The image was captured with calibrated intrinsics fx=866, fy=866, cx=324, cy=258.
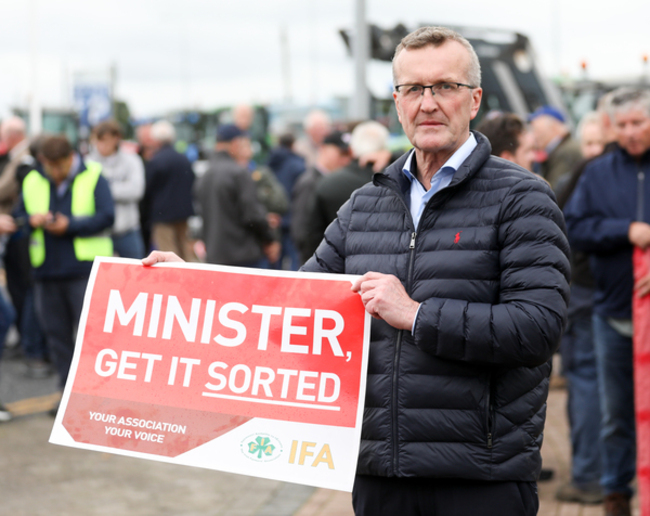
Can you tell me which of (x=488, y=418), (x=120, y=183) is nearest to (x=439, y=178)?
(x=488, y=418)

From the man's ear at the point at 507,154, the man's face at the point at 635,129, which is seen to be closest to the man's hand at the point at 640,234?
the man's face at the point at 635,129

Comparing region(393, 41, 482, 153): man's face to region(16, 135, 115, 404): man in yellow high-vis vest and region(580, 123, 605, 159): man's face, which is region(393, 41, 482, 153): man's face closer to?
region(580, 123, 605, 159): man's face

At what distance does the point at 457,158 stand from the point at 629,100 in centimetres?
217

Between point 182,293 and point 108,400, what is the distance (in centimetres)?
42

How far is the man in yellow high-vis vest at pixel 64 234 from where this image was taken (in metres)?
6.70

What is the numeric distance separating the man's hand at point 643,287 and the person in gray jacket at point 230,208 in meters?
4.53

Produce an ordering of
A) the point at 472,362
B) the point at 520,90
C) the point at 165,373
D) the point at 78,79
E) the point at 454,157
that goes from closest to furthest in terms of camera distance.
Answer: the point at 472,362 < the point at 454,157 < the point at 165,373 < the point at 520,90 < the point at 78,79

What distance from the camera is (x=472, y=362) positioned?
7.74 ft

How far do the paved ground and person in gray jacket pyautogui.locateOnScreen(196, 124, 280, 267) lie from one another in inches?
103

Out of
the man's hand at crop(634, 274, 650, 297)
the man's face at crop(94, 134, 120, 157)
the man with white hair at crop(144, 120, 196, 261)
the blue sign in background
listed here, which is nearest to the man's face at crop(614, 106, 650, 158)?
the man's hand at crop(634, 274, 650, 297)

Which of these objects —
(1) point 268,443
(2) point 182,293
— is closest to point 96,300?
(2) point 182,293

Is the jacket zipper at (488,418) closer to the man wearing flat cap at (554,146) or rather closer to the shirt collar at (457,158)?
the shirt collar at (457,158)

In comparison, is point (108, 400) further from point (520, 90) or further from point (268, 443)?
point (520, 90)

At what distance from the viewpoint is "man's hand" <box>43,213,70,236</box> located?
21.8ft
